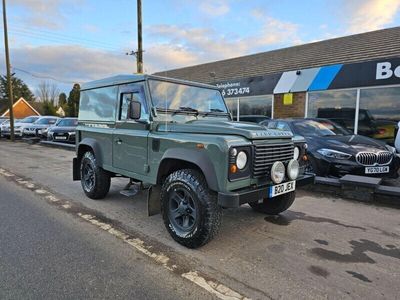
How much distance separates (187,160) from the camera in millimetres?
3799

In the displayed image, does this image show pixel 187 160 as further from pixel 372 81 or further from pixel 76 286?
pixel 372 81

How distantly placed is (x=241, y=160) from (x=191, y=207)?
84 centimetres

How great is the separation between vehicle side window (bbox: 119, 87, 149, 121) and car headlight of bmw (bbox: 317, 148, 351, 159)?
13.3 feet

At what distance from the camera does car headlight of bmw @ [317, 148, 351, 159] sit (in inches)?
267

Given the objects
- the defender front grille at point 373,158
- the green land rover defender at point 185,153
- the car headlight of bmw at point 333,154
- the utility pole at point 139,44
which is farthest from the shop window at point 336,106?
the green land rover defender at point 185,153

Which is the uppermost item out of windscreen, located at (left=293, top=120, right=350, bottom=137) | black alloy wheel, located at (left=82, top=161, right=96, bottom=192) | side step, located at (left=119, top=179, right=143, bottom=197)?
windscreen, located at (left=293, top=120, right=350, bottom=137)

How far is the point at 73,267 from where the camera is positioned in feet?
11.2

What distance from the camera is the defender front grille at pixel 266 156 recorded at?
373 cm

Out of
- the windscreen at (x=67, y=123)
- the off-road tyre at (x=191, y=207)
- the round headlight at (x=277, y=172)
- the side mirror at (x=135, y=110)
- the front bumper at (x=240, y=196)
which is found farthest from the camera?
the windscreen at (x=67, y=123)

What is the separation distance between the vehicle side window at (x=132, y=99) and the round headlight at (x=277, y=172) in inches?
73.8

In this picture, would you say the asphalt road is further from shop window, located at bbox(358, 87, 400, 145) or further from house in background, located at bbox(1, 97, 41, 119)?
house in background, located at bbox(1, 97, 41, 119)

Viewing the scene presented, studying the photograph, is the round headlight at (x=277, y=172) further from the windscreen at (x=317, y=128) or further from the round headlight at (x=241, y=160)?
the windscreen at (x=317, y=128)

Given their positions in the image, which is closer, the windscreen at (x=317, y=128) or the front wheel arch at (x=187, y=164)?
the front wheel arch at (x=187, y=164)

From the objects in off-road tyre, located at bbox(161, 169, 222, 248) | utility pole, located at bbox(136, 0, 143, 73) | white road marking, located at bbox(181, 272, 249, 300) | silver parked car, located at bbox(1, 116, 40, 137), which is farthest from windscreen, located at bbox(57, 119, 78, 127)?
white road marking, located at bbox(181, 272, 249, 300)
